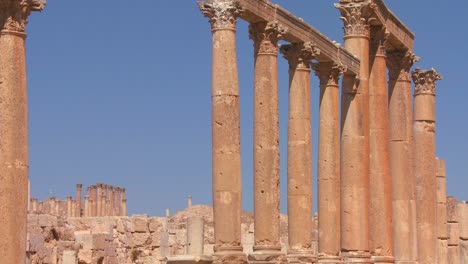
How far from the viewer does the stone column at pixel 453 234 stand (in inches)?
2050

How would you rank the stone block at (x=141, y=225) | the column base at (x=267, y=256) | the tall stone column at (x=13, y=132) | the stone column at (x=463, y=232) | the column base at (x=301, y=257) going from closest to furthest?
the tall stone column at (x=13, y=132) → the column base at (x=267, y=256) → the column base at (x=301, y=257) → the stone column at (x=463, y=232) → the stone block at (x=141, y=225)

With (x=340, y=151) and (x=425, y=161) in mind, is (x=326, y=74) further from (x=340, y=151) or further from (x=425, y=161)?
(x=425, y=161)

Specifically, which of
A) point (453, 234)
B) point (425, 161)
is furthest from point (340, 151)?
point (453, 234)

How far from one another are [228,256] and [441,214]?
2242 cm

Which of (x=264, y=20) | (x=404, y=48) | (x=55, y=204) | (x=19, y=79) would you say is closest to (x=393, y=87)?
(x=404, y=48)

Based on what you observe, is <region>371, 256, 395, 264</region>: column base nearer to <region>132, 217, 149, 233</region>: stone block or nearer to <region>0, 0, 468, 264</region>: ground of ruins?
<region>0, 0, 468, 264</region>: ground of ruins

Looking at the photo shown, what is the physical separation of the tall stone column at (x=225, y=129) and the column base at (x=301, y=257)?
4600 mm

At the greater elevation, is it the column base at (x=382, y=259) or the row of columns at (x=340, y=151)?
the row of columns at (x=340, y=151)

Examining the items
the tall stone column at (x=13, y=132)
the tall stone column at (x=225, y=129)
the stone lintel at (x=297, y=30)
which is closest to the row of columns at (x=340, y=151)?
the tall stone column at (x=225, y=129)

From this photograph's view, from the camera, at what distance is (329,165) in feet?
124

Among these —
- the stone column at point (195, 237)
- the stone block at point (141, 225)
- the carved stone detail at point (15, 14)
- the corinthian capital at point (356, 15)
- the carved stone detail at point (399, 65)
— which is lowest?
the stone column at point (195, 237)

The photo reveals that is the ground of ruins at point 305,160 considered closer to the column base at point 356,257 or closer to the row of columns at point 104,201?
the column base at point 356,257

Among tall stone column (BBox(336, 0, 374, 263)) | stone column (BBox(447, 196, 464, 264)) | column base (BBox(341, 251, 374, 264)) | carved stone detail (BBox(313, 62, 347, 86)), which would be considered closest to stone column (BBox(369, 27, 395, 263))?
tall stone column (BBox(336, 0, 374, 263))

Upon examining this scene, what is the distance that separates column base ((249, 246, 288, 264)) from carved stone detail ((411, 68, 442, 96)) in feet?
55.2
